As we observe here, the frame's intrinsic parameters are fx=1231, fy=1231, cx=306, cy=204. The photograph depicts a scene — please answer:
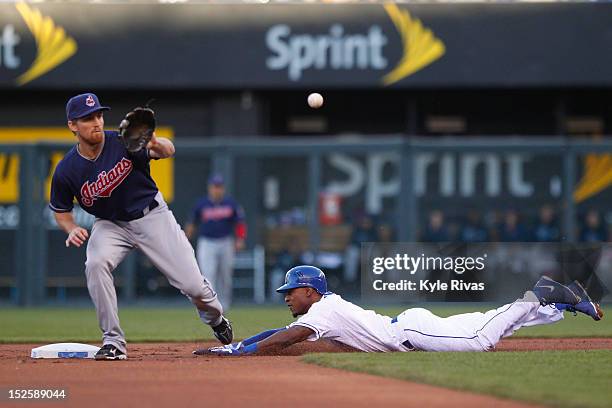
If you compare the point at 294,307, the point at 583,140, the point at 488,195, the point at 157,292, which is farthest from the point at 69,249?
the point at 294,307

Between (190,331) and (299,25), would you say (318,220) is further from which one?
(190,331)

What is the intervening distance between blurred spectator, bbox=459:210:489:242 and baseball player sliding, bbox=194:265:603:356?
32.2 feet

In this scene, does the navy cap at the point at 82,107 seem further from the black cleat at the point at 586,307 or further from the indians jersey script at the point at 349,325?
the black cleat at the point at 586,307

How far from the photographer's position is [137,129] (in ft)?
27.3

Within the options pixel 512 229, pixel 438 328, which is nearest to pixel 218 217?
pixel 512 229

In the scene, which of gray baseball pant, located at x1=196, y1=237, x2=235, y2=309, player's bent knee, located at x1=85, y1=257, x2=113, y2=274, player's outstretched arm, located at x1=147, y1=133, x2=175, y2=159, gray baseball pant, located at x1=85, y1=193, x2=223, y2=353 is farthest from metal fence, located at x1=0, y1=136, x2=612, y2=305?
player's outstretched arm, located at x1=147, y1=133, x2=175, y2=159

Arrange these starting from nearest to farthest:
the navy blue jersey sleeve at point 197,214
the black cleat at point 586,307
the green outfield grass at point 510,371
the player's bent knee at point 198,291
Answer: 1. the green outfield grass at point 510,371
2. the player's bent knee at point 198,291
3. the black cleat at point 586,307
4. the navy blue jersey sleeve at point 197,214

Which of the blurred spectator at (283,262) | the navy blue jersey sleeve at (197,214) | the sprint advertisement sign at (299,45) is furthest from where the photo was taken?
the sprint advertisement sign at (299,45)

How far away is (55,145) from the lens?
19391 millimetres

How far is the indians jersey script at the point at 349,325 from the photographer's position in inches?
334

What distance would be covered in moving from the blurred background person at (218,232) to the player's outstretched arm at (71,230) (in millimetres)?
8167

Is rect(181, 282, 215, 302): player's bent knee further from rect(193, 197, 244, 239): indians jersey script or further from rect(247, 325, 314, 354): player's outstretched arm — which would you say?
rect(193, 197, 244, 239): indians jersey script

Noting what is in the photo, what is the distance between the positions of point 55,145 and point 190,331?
24.8 feet

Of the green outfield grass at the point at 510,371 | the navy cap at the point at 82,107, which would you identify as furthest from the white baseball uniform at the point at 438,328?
the navy cap at the point at 82,107
